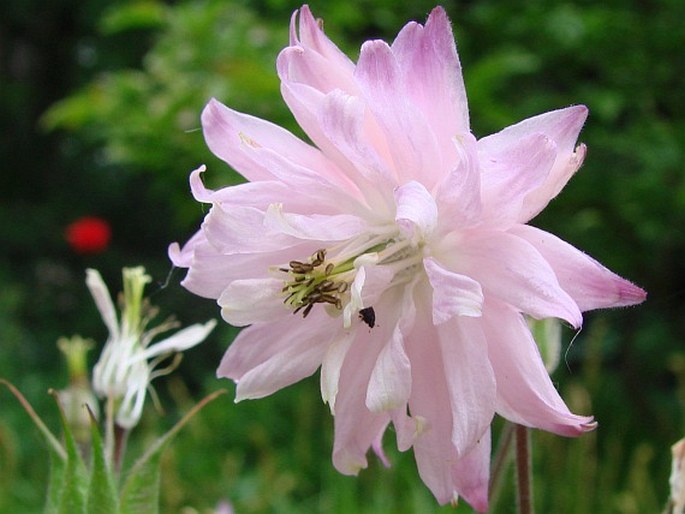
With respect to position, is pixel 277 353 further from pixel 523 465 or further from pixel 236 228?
pixel 523 465

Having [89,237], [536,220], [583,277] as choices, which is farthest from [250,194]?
[89,237]

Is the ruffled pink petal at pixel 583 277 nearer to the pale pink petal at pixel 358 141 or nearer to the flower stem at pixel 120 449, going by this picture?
the pale pink petal at pixel 358 141

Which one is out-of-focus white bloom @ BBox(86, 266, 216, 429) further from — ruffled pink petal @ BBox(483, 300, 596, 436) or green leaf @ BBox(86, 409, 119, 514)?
ruffled pink petal @ BBox(483, 300, 596, 436)

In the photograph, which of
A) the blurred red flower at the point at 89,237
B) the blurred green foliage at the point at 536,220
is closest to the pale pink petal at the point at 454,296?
the blurred green foliage at the point at 536,220

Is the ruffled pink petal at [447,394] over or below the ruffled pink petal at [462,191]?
below

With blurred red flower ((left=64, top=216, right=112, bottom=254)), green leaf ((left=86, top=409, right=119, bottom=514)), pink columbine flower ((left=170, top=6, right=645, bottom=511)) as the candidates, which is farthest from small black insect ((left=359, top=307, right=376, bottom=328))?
blurred red flower ((left=64, top=216, right=112, bottom=254))

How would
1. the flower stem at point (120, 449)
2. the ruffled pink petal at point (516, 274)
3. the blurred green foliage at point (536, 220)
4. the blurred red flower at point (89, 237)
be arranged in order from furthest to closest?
the blurred red flower at point (89, 237) → the blurred green foliage at point (536, 220) → the flower stem at point (120, 449) → the ruffled pink petal at point (516, 274)

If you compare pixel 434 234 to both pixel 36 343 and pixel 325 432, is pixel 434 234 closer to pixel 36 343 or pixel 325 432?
pixel 325 432
